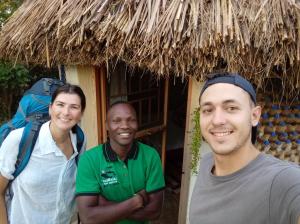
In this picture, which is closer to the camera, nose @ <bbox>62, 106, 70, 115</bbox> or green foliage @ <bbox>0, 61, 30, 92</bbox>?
nose @ <bbox>62, 106, 70, 115</bbox>

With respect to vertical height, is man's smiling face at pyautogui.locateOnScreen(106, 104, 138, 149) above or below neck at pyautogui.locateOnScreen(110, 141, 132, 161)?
above

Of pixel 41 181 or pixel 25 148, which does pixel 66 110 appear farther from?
pixel 41 181

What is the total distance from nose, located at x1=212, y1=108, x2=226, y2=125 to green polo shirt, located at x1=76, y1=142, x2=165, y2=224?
110cm

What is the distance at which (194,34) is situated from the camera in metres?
2.72

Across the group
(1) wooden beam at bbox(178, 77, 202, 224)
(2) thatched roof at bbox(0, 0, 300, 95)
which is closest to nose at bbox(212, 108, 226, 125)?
(2) thatched roof at bbox(0, 0, 300, 95)

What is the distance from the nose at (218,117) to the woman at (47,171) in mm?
1446

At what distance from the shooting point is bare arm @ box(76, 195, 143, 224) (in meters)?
2.46

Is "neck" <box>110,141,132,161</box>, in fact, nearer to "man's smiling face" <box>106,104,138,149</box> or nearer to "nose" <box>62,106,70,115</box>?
"man's smiling face" <box>106,104,138,149</box>

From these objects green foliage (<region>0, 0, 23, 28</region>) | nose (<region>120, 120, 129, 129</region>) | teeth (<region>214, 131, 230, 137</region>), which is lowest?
nose (<region>120, 120, 129, 129</region>)

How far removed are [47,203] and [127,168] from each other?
2.60 feet

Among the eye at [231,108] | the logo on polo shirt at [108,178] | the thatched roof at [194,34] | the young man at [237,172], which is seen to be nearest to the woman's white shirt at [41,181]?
the logo on polo shirt at [108,178]

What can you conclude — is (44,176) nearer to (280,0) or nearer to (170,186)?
(280,0)

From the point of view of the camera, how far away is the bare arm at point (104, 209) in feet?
8.08

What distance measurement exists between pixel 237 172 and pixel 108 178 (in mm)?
1227
